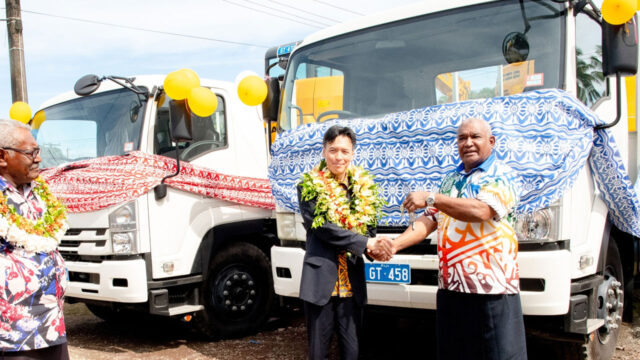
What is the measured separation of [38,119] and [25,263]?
13.4 ft

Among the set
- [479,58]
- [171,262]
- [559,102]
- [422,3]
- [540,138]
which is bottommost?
[171,262]

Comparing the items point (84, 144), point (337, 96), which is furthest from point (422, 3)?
point (84, 144)

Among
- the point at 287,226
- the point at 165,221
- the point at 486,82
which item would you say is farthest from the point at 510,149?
the point at 165,221

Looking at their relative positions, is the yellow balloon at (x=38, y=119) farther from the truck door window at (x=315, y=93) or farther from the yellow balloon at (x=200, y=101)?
the truck door window at (x=315, y=93)

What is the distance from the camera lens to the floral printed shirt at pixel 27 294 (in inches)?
97.7

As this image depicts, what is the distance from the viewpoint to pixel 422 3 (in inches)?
169

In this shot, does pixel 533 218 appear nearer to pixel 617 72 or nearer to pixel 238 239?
pixel 617 72

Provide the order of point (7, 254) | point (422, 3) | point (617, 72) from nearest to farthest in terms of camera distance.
→ point (7, 254) < point (617, 72) < point (422, 3)

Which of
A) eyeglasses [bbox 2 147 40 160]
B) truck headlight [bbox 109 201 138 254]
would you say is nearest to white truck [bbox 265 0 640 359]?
truck headlight [bbox 109 201 138 254]

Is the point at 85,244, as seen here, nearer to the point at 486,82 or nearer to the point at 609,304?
the point at 486,82

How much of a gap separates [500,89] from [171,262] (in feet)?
10.3

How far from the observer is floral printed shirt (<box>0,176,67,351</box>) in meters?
2.48

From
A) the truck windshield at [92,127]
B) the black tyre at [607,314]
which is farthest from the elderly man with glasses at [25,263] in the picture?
the black tyre at [607,314]

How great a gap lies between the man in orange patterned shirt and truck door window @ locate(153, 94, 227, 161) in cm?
296
